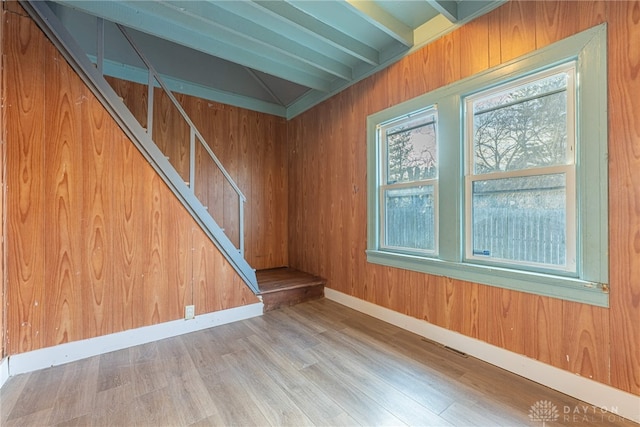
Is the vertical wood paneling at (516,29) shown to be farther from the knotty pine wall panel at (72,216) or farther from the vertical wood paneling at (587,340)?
the knotty pine wall panel at (72,216)

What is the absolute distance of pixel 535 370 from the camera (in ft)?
5.65

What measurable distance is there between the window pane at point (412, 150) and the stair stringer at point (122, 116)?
1885 millimetres

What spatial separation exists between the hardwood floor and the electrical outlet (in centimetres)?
22

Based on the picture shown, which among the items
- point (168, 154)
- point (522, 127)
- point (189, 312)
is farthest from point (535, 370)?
point (168, 154)

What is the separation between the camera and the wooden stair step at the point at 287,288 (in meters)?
3.00

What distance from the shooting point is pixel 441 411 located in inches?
58.2

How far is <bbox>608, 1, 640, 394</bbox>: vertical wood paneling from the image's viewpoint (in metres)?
1.40

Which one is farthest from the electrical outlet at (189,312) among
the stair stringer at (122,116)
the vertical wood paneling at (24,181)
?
the vertical wood paneling at (24,181)

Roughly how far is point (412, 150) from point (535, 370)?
193 cm

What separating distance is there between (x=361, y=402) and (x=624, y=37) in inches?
99.0

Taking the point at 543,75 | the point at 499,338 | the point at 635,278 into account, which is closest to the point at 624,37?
the point at 543,75

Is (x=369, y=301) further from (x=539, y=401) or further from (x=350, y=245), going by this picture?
(x=539, y=401)

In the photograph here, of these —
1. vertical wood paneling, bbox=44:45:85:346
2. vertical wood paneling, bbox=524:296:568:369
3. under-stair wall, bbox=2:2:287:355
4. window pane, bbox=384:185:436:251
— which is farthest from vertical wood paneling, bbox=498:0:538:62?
vertical wood paneling, bbox=44:45:85:346

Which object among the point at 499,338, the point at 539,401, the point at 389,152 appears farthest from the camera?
the point at 389,152
